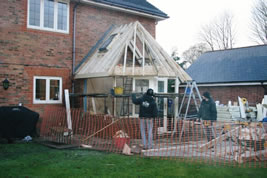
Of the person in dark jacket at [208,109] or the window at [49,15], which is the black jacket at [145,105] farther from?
the window at [49,15]

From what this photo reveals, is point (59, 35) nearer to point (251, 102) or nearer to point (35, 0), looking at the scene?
point (35, 0)

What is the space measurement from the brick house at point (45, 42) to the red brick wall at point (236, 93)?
32.2 ft

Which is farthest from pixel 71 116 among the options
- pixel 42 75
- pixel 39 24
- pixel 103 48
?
pixel 39 24

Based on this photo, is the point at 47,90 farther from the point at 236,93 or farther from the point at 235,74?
the point at 235,74

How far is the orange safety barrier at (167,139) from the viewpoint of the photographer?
750cm

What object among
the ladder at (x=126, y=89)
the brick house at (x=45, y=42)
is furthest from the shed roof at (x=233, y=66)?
the brick house at (x=45, y=42)

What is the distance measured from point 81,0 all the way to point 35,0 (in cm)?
192

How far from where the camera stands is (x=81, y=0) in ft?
40.3

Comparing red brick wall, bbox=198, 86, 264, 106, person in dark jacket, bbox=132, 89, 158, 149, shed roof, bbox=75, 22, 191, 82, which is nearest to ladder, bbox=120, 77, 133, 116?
shed roof, bbox=75, 22, 191, 82

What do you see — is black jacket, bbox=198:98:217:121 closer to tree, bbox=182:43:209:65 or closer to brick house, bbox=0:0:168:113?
brick house, bbox=0:0:168:113

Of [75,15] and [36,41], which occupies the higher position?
[75,15]

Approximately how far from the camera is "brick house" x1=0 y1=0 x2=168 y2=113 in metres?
10.7

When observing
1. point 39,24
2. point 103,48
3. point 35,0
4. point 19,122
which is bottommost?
point 19,122

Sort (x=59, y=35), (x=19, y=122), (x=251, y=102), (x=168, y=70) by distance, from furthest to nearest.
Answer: (x=251, y=102) < (x=59, y=35) < (x=168, y=70) < (x=19, y=122)
